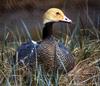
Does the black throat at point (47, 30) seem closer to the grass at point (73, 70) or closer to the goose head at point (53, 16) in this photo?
the goose head at point (53, 16)

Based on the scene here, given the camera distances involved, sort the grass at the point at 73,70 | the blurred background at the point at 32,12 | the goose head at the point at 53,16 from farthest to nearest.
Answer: the blurred background at the point at 32,12
the goose head at the point at 53,16
the grass at the point at 73,70

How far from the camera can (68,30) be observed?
269 inches

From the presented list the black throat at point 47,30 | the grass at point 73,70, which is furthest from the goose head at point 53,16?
the grass at point 73,70

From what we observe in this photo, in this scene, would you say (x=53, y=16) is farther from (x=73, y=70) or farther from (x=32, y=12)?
→ (x=32, y=12)

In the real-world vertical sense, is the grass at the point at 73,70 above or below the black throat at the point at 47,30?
below

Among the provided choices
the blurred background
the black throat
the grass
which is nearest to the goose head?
the black throat

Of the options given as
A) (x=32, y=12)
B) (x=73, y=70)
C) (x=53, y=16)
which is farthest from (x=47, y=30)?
(x=32, y=12)

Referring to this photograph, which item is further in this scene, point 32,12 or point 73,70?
point 32,12

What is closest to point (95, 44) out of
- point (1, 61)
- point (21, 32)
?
point (1, 61)

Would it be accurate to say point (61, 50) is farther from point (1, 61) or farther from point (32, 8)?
point (32, 8)

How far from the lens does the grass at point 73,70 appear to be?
515 centimetres

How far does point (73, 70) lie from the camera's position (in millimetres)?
5602

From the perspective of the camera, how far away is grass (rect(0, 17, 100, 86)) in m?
5.15

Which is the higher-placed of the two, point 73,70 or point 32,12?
point 32,12
